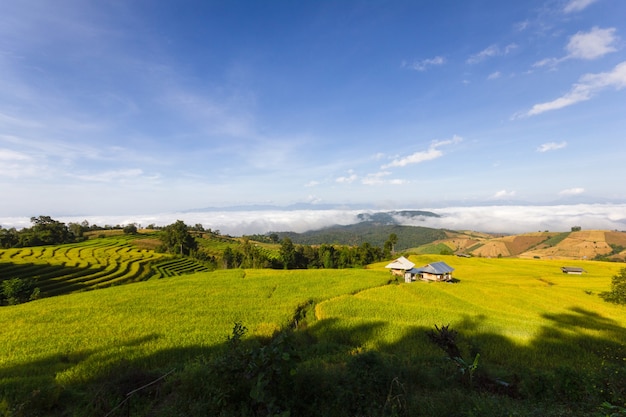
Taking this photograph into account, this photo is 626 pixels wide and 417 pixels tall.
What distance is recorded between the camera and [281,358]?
5.80m

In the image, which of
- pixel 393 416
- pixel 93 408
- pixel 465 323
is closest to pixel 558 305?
pixel 465 323

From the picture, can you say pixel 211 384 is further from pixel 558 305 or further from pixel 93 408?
pixel 558 305

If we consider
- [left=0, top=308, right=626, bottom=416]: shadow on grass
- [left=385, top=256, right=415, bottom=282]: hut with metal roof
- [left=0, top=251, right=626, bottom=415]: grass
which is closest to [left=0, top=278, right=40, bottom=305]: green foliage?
[left=0, top=251, right=626, bottom=415]: grass

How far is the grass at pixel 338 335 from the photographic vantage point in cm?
789

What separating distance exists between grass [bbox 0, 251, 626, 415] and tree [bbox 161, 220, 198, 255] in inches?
2613

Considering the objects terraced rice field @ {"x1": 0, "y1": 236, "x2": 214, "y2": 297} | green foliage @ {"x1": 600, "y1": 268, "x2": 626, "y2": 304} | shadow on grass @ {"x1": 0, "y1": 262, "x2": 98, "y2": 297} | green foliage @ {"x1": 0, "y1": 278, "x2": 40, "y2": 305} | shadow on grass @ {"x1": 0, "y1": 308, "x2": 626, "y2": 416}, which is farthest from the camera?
terraced rice field @ {"x1": 0, "y1": 236, "x2": 214, "y2": 297}

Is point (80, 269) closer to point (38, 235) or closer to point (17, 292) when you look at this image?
point (17, 292)

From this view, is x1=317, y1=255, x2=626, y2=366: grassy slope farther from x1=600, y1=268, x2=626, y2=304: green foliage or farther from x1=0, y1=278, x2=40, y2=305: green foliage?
x1=0, y1=278, x2=40, y2=305: green foliage

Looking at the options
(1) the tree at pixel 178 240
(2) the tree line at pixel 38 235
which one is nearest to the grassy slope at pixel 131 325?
(1) the tree at pixel 178 240

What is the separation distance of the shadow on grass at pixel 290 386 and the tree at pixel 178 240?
279 ft

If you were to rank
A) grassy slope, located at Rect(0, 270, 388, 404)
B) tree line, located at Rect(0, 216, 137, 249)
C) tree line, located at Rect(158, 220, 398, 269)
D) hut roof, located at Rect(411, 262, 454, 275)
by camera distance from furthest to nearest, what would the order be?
1. tree line, located at Rect(158, 220, 398, 269)
2. tree line, located at Rect(0, 216, 137, 249)
3. hut roof, located at Rect(411, 262, 454, 275)
4. grassy slope, located at Rect(0, 270, 388, 404)

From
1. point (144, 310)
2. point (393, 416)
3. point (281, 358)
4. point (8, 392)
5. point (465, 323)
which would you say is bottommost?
point (465, 323)

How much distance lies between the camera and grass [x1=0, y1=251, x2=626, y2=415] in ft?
25.9

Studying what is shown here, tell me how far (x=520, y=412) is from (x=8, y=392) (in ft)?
45.4
